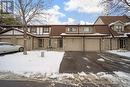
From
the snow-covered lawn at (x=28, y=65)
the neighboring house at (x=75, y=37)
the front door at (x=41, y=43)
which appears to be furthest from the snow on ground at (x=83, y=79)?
the front door at (x=41, y=43)

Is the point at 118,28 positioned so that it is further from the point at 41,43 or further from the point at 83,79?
the point at 83,79

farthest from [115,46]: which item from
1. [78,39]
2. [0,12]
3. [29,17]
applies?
[0,12]

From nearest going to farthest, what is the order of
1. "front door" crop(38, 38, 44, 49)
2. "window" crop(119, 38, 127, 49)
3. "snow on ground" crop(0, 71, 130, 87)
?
1. "snow on ground" crop(0, 71, 130, 87)
2. "window" crop(119, 38, 127, 49)
3. "front door" crop(38, 38, 44, 49)

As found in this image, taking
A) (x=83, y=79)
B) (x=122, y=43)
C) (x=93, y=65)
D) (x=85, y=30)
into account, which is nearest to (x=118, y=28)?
(x=122, y=43)

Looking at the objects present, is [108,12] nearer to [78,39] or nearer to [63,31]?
[78,39]

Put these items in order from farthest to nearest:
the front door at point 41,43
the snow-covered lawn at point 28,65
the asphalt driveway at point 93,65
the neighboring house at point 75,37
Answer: the front door at point 41,43 < the neighboring house at point 75,37 < the asphalt driveway at point 93,65 < the snow-covered lawn at point 28,65

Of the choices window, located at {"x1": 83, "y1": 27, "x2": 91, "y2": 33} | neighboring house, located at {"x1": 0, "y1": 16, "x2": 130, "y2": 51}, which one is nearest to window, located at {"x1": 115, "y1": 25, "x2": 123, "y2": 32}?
neighboring house, located at {"x1": 0, "y1": 16, "x2": 130, "y2": 51}

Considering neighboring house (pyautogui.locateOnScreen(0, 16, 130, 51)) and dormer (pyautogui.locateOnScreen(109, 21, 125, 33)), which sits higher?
dormer (pyautogui.locateOnScreen(109, 21, 125, 33))

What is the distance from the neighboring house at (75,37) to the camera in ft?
147

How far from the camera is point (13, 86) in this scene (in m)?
11.2

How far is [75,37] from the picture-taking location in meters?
48.2

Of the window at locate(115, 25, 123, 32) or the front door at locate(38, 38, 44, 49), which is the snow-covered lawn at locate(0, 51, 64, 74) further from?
the window at locate(115, 25, 123, 32)

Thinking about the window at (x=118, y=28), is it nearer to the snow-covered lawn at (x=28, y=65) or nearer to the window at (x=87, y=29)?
the window at (x=87, y=29)

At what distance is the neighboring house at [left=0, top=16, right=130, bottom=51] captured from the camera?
44875 mm
